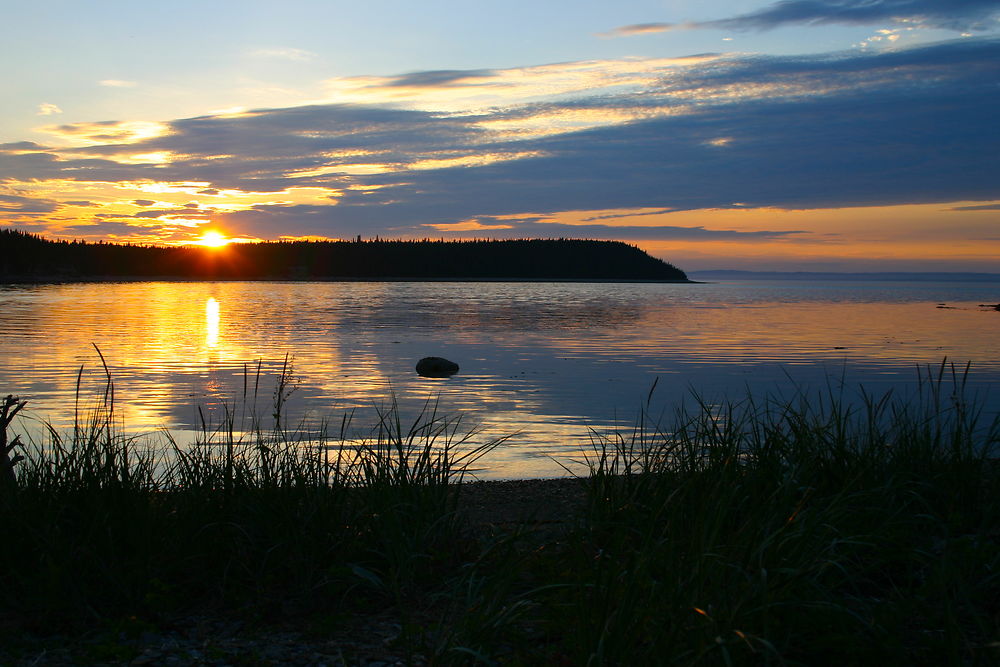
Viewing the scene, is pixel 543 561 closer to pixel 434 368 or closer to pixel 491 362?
pixel 434 368

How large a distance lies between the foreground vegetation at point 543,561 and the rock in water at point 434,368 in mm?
13964

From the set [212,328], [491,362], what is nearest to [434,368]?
[491,362]

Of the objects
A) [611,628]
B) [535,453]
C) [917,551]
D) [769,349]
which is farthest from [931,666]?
[769,349]

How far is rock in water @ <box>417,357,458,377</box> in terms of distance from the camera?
64.6 feet

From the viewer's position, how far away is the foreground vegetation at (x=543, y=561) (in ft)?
11.4

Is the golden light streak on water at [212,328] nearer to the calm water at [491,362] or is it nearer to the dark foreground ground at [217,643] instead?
the calm water at [491,362]

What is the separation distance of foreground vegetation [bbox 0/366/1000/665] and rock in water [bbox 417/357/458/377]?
1396 centimetres

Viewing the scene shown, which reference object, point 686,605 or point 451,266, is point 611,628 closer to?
point 686,605

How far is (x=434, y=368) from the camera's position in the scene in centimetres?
1984

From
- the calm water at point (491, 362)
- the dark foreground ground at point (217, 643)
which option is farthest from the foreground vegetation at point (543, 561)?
the calm water at point (491, 362)

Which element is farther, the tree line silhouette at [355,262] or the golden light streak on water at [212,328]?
the tree line silhouette at [355,262]

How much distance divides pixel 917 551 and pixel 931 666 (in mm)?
971

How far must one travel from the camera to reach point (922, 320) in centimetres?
4181

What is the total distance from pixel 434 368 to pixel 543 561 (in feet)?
50.0
